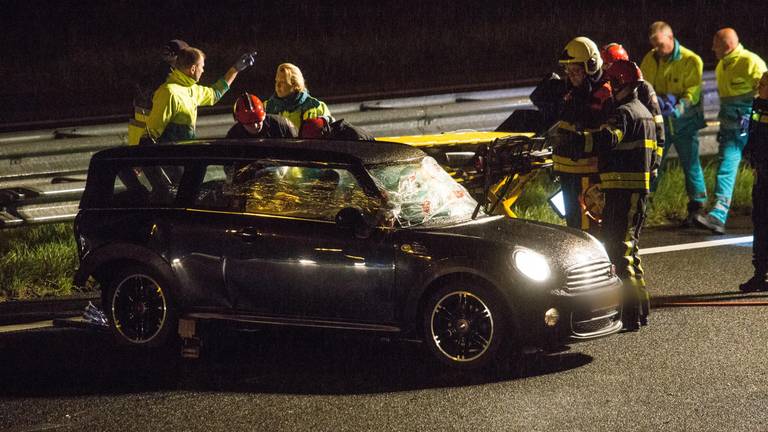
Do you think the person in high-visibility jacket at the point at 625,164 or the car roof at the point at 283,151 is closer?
the car roof at the point at 283,151

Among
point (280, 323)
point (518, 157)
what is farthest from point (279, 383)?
point (518, 157)

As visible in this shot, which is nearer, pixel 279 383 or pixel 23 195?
pixel 279 383

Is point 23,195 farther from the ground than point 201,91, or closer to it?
closer to it

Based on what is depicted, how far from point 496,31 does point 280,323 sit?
2262 cm

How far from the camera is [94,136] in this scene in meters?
12.4

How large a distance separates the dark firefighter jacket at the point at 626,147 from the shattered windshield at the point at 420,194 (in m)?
1.03

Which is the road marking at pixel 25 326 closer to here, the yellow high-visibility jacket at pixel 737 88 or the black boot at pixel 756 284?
the black boot at pixel 756 284

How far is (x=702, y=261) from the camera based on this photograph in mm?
11000

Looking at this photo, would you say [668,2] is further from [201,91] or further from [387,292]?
[387,292]

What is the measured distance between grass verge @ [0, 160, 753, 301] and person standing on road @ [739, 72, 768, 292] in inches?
108

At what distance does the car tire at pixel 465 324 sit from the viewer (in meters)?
7.60

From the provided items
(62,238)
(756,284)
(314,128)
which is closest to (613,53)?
(756,284)

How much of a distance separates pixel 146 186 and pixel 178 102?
2.41 metres

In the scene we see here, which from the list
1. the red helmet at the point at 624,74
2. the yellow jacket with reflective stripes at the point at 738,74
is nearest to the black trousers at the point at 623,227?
the red helmet at the point at 624,74
